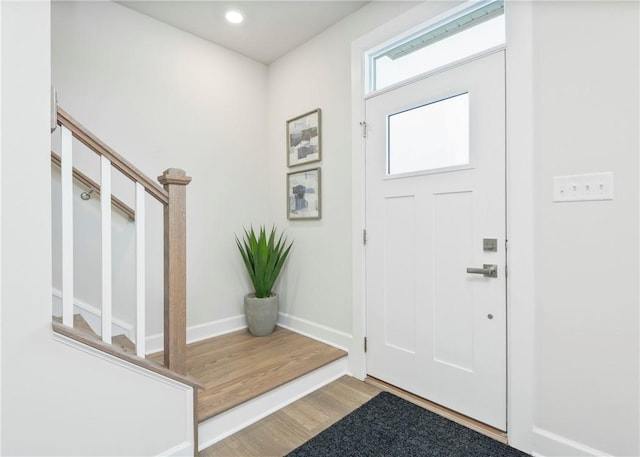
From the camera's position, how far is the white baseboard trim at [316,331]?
2371 mm

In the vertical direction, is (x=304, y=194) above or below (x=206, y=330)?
above

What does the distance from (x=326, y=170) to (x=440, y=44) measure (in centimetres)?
113

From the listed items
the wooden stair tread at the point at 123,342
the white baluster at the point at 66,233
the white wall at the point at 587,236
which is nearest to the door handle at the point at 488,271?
the white wall at the point at 587,236

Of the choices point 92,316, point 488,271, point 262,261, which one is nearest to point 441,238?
point 488,271

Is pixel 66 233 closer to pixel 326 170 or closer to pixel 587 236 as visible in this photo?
pixel 326 170

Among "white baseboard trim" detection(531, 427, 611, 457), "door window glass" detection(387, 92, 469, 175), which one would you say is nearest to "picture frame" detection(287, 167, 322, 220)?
"door window glass" detection(387, 92, 469, 175)

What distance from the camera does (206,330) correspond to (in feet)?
8.64

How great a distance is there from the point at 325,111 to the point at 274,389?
2.05 metres

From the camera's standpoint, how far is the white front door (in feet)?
5.45

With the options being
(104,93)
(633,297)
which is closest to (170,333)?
(104,93)

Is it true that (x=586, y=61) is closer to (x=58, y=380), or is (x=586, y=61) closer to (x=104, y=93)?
(x=58, y=380)

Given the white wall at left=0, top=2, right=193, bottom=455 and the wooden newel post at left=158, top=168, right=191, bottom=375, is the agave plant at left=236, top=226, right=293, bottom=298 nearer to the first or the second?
the wooden newel post at left=158, top=168, right=191, bottom=375

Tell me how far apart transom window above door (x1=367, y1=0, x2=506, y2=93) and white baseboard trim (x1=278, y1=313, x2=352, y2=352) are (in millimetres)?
1836

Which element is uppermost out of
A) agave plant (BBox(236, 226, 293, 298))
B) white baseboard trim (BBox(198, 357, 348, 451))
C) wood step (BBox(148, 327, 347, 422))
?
agave plant (BBox(236, 226, 293, 298))
